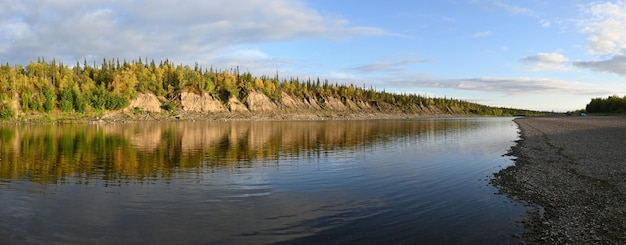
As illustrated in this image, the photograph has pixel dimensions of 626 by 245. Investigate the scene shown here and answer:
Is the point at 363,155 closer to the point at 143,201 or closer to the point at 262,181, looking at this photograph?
the point at 262,181

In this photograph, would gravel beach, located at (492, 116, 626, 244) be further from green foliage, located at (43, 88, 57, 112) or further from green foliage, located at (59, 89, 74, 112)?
green foliage, located at (43, 88, 57, 112)

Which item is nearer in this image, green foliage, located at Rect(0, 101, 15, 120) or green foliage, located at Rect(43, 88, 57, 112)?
green foliage, located at Rect(0, 101, 15, 120)

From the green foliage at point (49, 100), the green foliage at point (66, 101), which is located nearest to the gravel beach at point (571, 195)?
the green foliage at point (66, 101)

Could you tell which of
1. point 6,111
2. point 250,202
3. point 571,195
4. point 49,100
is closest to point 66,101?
point 49,100

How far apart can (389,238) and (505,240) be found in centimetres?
394

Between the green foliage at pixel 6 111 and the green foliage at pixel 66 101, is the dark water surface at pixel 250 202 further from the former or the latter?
the green foliage at pixel 66 101

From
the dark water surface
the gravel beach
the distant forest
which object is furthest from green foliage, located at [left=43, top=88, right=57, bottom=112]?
the gravel beach

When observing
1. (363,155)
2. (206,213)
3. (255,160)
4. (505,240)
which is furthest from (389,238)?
(363,155)

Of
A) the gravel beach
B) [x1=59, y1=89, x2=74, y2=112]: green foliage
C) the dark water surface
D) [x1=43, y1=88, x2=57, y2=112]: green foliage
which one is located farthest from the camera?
[x1=59, y1=89, x2=74, y2=112]: green foliage

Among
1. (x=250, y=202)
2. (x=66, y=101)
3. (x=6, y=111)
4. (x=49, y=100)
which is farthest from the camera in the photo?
(x=66, y=101)

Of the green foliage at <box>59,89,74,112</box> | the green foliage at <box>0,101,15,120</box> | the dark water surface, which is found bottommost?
the dark water surface

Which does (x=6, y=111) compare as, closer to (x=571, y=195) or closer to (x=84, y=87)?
(x=84, y=87)

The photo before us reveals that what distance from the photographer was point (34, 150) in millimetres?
40844

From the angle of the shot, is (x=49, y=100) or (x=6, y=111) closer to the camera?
(x=6, y=111)
